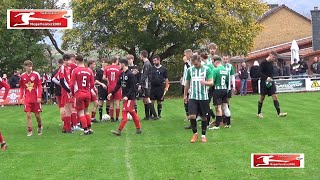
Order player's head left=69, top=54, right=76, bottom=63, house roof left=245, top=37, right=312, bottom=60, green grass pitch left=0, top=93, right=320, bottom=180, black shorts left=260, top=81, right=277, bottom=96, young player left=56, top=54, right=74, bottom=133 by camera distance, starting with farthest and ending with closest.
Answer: house roof left=245, top=37, right=312, bottom=60
black shorts left=260, top=81, right=277, bottom=96
player's head left=69, top=54, right=76, bottom=63
young player left=56, top=54, right=74, bottom=133
green grass pitch left=0, top=93, right=320, bottom=180

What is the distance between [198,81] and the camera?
13977 millimetres

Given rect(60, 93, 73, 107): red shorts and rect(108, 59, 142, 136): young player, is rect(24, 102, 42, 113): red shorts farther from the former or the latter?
rect(108, 59, 142, 136): young player

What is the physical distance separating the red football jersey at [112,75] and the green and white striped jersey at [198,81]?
18.5ft

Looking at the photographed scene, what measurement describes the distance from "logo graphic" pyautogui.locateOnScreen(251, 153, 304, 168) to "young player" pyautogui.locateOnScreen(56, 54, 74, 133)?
8921 millimetres

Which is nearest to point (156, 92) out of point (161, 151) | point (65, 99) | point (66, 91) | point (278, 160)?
A: point (65, 99)

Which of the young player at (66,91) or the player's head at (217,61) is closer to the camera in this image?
the player's head at (217,61)

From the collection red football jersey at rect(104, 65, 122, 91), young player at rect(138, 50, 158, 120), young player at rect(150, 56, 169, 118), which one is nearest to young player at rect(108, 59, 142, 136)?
red football jersey at rect(104, 65, 122, 91)

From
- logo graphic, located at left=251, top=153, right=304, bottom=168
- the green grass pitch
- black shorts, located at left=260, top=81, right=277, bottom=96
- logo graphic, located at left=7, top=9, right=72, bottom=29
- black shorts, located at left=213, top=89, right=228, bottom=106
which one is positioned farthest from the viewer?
black shorts, located at left=260, top=81, right=277, bottom=96

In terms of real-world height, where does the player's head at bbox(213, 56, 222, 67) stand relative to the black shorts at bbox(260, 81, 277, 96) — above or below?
above

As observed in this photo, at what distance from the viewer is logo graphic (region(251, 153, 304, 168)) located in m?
8.51

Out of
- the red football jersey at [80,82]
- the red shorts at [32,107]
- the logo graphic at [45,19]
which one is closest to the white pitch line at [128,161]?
the red football jersey at [80,82]

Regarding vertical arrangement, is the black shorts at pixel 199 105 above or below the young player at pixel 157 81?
below

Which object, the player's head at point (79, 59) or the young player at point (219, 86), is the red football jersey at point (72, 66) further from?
the young player at point (219, 86)

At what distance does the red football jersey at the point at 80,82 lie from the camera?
52.5 feet
